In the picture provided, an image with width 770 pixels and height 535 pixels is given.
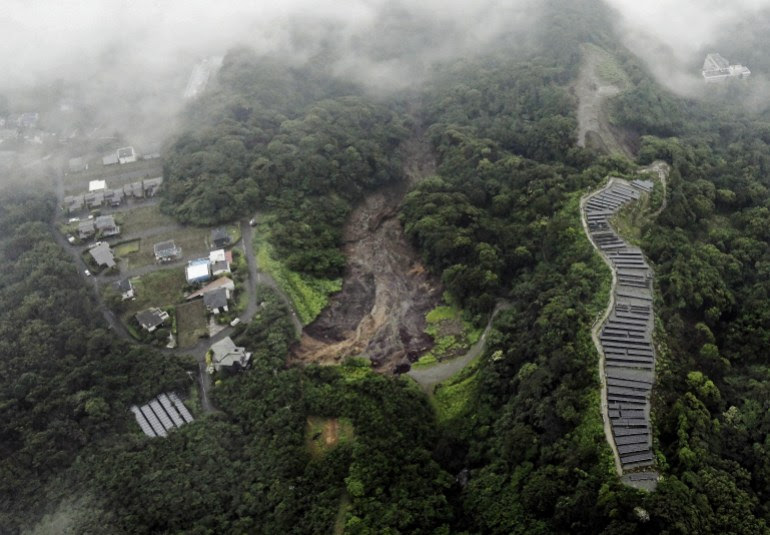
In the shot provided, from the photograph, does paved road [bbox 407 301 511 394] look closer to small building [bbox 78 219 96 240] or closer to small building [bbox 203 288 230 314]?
small building [bbox 203 288 230 314]

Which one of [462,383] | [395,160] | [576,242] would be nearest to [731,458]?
[462,383]

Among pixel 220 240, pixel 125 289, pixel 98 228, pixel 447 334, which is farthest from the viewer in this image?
pixel 98 228

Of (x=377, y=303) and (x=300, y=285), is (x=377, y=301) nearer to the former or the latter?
(x=377, y=303)

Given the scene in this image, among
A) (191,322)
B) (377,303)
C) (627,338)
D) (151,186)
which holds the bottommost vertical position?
(627,338)

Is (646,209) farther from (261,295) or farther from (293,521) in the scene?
(293,521)

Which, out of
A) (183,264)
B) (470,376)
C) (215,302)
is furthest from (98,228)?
(470,376)

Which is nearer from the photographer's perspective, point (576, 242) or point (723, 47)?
point (576, 242)
